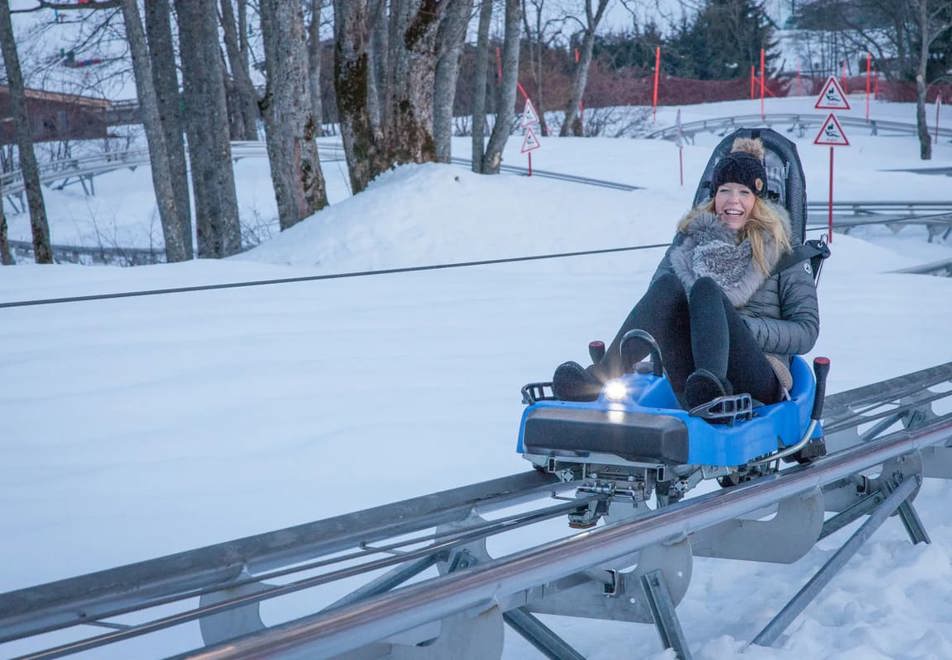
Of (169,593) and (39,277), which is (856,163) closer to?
(39,277)

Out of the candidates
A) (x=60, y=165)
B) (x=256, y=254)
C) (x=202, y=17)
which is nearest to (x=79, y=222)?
(x=60, y=165)

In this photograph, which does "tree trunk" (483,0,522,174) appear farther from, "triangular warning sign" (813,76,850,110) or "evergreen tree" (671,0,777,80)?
"evergreen tree" (671,0,777,80)

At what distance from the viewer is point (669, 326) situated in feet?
12.6

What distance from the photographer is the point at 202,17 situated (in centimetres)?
1385

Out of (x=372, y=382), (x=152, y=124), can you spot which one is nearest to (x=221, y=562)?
(x=372, y=382)

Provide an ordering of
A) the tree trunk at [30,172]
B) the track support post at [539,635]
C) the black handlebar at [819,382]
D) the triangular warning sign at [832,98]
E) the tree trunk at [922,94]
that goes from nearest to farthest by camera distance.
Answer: the track support post at [539,635], the black handlebar at [819,382], the triangular warning sign at [832,98], the tree trunk at [30,172], the tree trunk at [922,94]

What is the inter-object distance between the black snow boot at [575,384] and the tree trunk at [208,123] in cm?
1093

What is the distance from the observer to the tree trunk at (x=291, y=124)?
12.7 meters

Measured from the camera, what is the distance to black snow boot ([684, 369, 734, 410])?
353cm

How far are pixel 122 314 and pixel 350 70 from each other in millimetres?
6074

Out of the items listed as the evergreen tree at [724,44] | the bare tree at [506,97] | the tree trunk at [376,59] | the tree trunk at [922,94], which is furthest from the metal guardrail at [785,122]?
the tree trunk at [376,59]

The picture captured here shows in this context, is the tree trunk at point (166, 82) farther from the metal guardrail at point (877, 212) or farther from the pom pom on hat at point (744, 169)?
the pom pom on hat at point (744, 169)

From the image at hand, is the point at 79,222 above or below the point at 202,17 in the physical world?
below

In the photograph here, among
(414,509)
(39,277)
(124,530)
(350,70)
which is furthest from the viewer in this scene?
(350,70)
